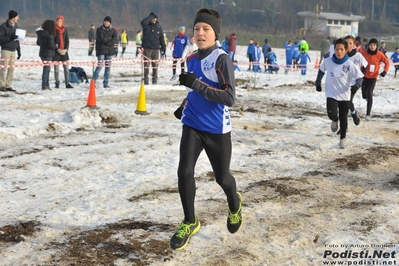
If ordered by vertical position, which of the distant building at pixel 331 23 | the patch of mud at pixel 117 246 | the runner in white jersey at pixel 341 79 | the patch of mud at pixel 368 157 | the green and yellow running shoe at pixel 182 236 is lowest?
the patch of mud at pixel 117 246

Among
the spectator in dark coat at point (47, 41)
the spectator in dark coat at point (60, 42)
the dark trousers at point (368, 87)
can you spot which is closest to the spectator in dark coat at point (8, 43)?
the spectator in dark coat at point (47, 41)

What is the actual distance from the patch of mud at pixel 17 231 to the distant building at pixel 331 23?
88.7 metres

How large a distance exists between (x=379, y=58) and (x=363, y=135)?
296 cm

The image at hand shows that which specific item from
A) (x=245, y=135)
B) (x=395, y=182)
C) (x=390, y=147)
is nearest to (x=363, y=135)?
(x=390, y=147)

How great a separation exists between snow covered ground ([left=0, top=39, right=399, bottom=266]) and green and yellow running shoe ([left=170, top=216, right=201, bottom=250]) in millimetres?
72

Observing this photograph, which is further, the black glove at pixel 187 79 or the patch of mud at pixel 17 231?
the patch of mud at pixel 17 231

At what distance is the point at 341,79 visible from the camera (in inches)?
355

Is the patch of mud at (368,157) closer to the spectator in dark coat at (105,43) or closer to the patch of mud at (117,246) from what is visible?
the patch of mud at (117,246)

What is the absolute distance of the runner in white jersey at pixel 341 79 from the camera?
29.3 feet

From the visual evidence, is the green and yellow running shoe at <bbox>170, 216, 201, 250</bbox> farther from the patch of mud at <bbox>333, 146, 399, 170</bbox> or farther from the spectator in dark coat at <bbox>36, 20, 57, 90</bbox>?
the spectator in dark coat at <bbox>36, 20, 57, 90</bbox>

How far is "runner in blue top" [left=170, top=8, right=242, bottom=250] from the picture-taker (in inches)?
180

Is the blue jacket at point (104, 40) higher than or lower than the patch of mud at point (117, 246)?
higher

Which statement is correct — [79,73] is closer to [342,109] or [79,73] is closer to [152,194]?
[342,109]

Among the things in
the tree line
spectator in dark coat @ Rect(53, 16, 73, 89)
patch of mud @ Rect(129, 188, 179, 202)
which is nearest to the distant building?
the tree line
